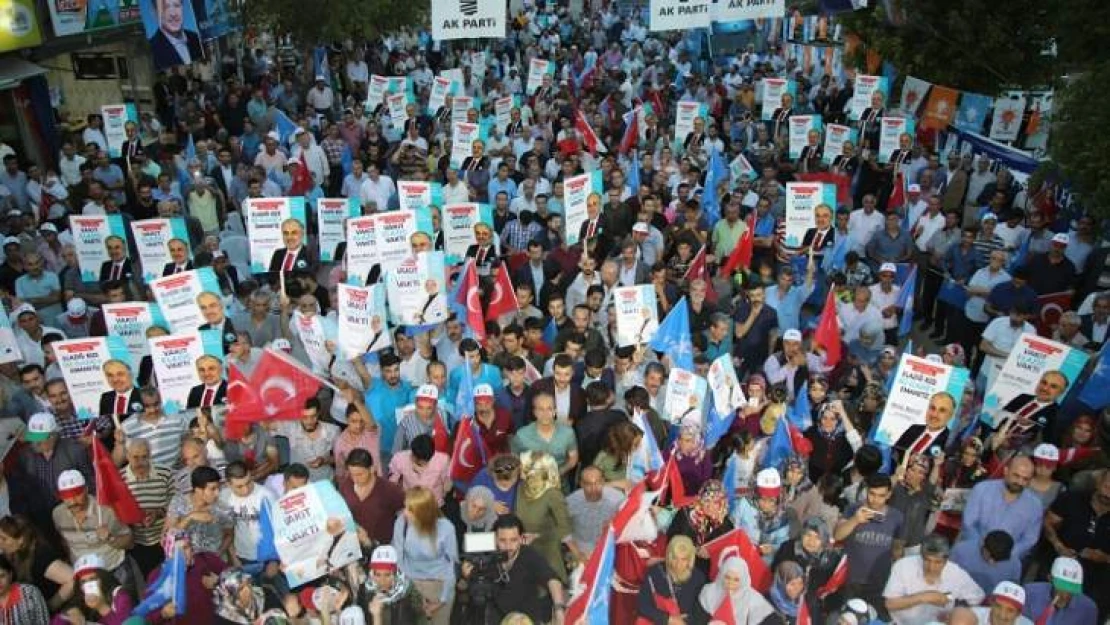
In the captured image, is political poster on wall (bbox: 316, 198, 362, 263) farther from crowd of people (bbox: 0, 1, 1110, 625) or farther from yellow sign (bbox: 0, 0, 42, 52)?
yellow sign (bbox: 0, 0, 42, 52)

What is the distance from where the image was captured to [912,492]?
620cm

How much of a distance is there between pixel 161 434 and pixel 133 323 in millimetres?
1538

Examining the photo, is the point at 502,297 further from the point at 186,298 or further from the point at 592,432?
the point at 186,298

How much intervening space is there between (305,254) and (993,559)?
6864 millimetres

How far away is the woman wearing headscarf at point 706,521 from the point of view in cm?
594

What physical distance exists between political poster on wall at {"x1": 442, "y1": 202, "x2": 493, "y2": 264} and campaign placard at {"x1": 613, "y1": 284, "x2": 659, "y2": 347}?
258 cm

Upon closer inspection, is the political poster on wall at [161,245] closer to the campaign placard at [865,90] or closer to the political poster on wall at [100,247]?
the political poster on wall at [100,247]

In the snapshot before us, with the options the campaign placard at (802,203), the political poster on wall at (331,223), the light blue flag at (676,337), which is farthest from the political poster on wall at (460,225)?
the campaign placard at (802,203)

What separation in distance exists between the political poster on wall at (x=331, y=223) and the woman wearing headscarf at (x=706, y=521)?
18.7 ft

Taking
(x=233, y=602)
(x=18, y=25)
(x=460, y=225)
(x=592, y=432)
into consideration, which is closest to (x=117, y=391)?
(x=233, y=602)

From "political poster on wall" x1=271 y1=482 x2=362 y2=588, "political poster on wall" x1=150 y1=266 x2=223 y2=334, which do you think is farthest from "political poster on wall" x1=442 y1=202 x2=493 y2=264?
"political poster on wall" x1=271 y1=482 x2=362 y2=588

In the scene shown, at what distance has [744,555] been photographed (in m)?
5.63

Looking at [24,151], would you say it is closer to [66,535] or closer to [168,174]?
[168,174]

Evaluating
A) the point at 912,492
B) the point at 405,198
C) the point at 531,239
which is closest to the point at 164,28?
the point at 405,198
